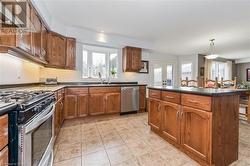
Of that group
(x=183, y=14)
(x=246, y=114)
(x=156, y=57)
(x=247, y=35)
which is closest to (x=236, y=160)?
(x=246, y=114)

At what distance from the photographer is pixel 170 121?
220cm

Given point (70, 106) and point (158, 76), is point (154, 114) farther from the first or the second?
point (158, 76)

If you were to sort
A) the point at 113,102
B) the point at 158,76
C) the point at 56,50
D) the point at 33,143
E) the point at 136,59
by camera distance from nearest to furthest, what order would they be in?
the point at 33,143
the point at 56,50
the point at 113,102
the point at 136,59
the point at 158,76

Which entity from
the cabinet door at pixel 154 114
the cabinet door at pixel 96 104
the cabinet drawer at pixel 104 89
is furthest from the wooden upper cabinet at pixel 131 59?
the cabinet door at pixel 154 114

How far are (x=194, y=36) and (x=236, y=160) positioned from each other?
3529 mm

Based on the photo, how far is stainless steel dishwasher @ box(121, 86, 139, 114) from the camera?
13.4ft

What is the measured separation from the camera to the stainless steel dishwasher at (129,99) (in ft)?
13.4

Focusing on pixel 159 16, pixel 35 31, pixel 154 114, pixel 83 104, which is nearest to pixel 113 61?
pixel 83 104

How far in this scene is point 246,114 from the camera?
352 cm

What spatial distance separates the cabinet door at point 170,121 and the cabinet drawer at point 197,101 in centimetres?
17

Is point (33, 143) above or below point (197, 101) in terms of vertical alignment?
below

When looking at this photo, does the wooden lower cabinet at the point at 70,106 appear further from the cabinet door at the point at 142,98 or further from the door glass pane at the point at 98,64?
the cabinet door at the point at 142,98

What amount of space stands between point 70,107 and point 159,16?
2.93 metres

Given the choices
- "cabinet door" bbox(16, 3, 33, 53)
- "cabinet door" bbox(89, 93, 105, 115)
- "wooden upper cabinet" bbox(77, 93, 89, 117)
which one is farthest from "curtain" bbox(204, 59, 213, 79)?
"cabinet door" bbox(16, 3, 33, 53)
